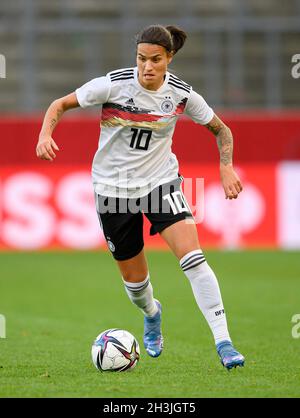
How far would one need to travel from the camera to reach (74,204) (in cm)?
1761

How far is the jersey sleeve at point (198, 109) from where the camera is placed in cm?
724

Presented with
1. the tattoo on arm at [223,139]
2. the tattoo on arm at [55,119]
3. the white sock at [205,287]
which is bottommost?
the white sock at [205,287]

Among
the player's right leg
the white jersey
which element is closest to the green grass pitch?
the player's right leg

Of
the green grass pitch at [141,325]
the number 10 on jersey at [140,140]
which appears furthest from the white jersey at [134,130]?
the green grass pitch at [141,325]

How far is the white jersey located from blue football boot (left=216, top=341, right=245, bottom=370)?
1201mm

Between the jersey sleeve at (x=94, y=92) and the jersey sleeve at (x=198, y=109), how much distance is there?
0.61 metres

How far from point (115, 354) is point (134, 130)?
5.01 feet

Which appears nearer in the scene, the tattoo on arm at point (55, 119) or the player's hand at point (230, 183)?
the tattoo on arm at point (55, 119)

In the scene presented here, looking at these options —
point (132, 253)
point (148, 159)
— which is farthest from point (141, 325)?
point (148, 159)

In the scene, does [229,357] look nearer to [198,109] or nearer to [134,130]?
[134,130]

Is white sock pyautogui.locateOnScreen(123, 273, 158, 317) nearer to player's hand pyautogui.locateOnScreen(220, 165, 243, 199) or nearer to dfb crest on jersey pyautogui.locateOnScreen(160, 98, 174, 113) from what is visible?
player's hand pyautogui.locateOnScreen(220, 165, 243, 199)

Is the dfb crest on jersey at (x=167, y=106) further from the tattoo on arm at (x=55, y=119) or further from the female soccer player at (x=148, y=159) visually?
the tattoo on arm at (x=55, y=119)
